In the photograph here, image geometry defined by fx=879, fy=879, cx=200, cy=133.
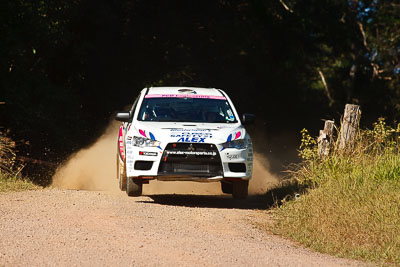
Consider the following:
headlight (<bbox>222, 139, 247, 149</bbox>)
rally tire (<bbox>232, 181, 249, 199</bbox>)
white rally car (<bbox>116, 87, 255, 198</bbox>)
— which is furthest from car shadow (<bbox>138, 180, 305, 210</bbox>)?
headlight (<bbox>222, 139, 247, 149</bbox>)

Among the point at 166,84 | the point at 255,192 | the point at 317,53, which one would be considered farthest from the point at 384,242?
the point at 317,53

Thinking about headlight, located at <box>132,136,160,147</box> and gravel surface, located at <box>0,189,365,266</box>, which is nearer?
gravel surface, located at <box>0,189,365,266</box>

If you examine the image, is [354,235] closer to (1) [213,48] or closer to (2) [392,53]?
(1) [213,48]

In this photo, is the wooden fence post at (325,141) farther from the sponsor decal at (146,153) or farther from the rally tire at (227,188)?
the sponsor decal at (146,153)

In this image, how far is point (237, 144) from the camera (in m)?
13.0

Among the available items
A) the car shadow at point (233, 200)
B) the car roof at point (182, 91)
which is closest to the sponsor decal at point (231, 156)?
the car shadow at point (233, 200)

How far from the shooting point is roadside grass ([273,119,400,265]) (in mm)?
10102

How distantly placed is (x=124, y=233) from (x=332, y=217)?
2775mm

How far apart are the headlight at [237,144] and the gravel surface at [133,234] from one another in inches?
36.6

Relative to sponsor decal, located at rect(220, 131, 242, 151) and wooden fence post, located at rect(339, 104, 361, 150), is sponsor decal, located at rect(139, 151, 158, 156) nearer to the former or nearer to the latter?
sponsor decal, located at rect(220, 131, 242, 151)

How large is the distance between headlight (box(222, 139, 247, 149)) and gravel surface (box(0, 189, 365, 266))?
93cm

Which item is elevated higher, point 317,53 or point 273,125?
point 317,53

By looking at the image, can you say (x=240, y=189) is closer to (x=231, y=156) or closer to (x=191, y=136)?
(x=231, y=156)

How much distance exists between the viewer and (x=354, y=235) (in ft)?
34.3
